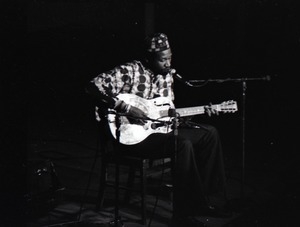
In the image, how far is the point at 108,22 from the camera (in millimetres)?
7336

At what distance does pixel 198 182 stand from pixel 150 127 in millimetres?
676

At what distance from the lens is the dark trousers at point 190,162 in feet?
12.4

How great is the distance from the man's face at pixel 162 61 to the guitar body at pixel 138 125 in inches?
12.4

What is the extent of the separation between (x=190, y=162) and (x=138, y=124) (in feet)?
1.95

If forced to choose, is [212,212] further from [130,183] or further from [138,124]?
[138,124]

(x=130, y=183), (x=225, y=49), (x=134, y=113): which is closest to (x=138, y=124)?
(x=134, y=113)

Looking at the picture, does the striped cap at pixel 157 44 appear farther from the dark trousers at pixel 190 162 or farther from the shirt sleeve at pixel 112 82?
the dark trousers at pixel 190 162

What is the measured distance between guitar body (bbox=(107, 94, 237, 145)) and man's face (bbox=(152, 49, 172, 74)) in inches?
12.4

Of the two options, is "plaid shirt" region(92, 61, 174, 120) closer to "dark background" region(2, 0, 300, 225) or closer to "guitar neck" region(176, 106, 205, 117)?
"guitar neck" region(176, 106, 205, 117)

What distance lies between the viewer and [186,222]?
358cm

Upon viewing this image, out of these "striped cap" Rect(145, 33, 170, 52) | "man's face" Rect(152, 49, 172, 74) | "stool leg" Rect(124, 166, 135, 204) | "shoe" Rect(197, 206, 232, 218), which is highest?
"striped cap" Rect(145, 33, 170, 52)

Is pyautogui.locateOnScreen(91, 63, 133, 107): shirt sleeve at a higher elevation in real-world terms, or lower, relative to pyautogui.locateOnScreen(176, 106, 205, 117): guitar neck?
higher

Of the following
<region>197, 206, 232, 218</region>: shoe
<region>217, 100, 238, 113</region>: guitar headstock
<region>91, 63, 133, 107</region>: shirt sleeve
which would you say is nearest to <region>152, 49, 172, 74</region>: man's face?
<region>91, 63, 133, 107</region>: shirt sleeve

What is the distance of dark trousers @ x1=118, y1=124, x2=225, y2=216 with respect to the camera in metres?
3.77
